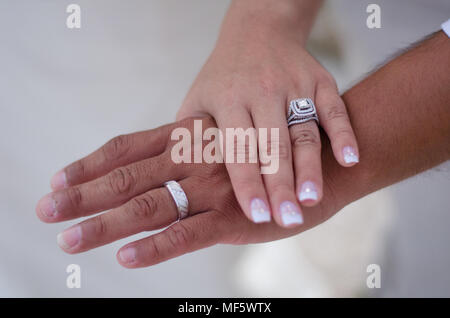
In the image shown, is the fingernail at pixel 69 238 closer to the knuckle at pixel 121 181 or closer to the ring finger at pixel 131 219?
the ring finger at pixel 131 219

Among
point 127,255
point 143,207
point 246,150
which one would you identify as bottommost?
point 127,255

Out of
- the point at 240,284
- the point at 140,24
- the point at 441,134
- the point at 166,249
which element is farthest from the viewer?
the point at 140,24

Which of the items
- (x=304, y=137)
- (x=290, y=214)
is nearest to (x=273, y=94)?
(x=304, y=137)

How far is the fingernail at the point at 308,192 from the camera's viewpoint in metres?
0.92

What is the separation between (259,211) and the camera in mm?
911

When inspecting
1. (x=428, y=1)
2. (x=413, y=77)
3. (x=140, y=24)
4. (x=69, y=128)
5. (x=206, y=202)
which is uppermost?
(x=140, y=24)

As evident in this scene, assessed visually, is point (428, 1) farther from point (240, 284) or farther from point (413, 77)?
point (240, 284)

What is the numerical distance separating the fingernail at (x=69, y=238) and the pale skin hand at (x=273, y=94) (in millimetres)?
321

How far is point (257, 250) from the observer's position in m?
1.68

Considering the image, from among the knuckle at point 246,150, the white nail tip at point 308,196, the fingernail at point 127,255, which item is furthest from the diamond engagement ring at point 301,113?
the fingernail at point 127,255

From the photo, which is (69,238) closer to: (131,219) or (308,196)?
(131,219)

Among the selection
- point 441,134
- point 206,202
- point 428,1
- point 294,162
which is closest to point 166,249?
point 206,202

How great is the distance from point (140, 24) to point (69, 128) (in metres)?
0.51

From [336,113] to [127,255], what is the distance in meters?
0.55
